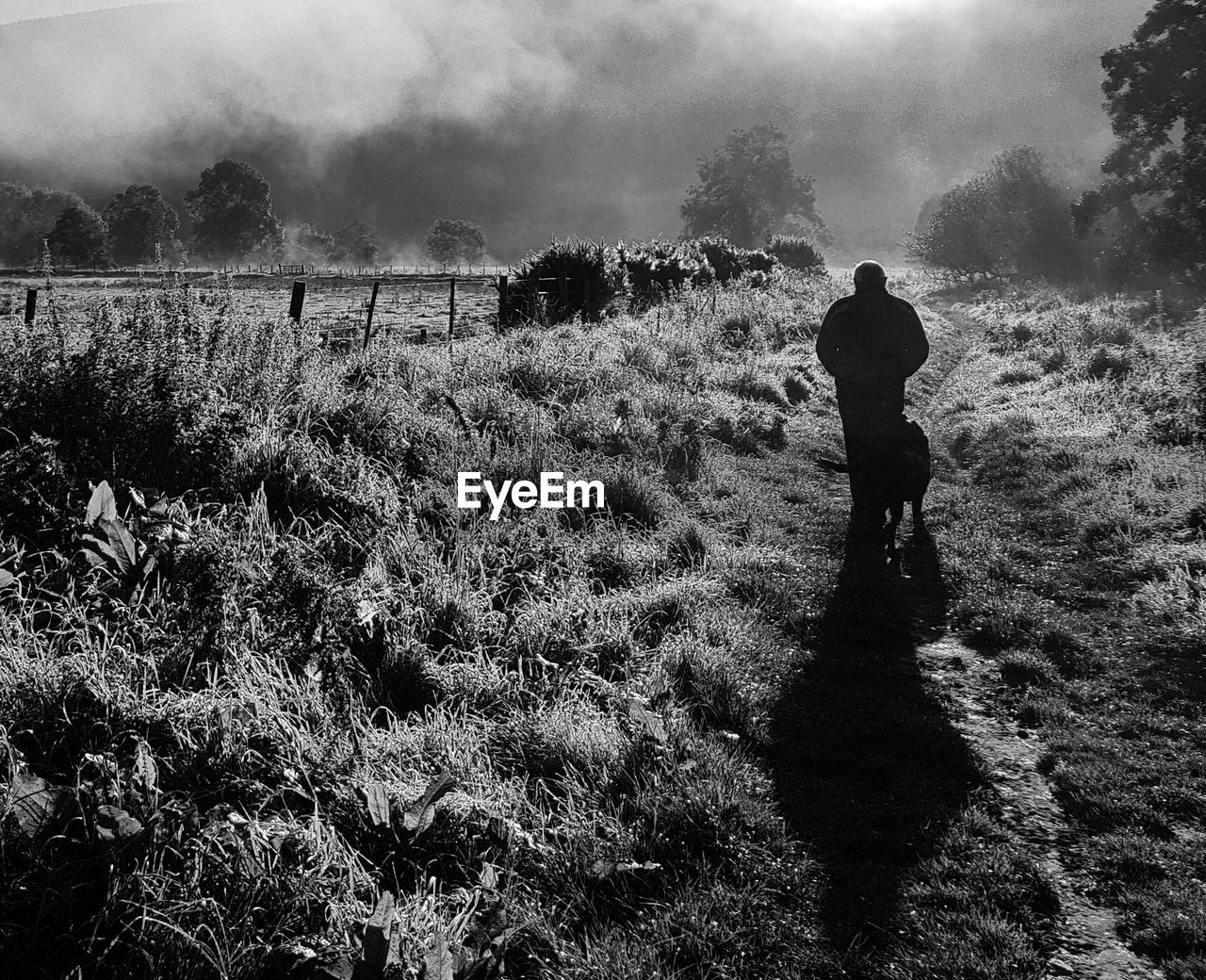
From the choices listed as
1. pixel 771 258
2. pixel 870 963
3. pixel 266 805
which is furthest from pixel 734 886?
pixel 771 258

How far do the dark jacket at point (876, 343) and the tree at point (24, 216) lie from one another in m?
119

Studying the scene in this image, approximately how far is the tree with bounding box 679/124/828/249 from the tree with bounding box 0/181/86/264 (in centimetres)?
7543

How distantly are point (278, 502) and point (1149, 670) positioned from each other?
5.79m

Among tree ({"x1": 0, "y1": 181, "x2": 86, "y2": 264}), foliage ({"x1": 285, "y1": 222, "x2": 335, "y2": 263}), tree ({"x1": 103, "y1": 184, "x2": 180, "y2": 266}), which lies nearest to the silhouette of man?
tree ({"x1": 103, "y1": 184, "x2": 180, "y2": 266})

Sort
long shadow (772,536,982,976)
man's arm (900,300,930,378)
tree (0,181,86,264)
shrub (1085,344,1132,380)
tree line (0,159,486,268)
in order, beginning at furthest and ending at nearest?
tree (0,181,86,264), tree line (0,159,486,268), shrub (1085,344,1132,380), man's arm (900,300,930,378), long shadow (772,536,982,976)

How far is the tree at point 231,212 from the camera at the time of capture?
101 metres

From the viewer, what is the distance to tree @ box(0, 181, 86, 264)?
109 m

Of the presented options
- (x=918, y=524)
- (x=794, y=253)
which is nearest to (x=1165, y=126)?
(x=794, y=253)

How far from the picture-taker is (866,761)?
410 cm

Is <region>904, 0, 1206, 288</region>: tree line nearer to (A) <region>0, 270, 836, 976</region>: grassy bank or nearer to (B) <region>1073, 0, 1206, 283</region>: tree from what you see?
(B) <region>1073, 0, 1206, 283</region>: tree

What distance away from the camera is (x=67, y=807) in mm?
2891

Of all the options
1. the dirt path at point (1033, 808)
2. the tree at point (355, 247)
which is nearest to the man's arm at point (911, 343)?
the dirt path at point (1033, 808)

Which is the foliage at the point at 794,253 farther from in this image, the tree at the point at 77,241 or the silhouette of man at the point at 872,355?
Result: the tree at the point at 77,241

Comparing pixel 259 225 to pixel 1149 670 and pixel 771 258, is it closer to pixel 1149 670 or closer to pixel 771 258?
pixel 771 258
